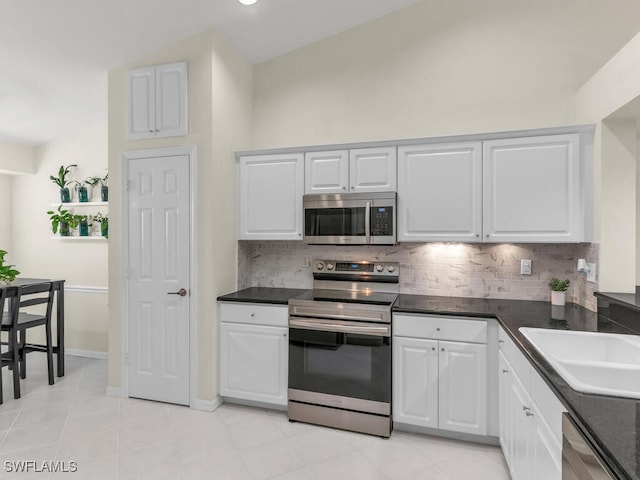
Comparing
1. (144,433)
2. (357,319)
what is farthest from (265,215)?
(144,433)

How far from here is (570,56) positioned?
9.40 feet

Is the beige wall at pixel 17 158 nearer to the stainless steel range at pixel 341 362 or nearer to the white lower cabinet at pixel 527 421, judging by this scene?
the stainless steel range at pixel 341 362

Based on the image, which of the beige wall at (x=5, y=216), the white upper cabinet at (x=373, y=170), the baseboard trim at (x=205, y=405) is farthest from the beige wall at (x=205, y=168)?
the beige wall at (x=5, y=216)

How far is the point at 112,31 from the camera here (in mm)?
2928

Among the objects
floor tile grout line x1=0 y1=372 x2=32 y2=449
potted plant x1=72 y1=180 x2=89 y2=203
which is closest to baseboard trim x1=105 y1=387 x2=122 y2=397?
floor tile grout line x1=0 y1=372 x2=32 y2=449

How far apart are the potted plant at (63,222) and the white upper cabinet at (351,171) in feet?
10.4

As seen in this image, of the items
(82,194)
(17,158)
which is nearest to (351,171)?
(82,194)

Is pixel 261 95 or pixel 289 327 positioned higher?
pixel 261 95

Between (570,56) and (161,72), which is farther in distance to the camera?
(161,72)

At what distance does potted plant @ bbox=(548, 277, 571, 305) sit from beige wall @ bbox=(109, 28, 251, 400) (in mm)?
2571

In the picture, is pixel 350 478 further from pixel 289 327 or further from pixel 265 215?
pixel 265 215

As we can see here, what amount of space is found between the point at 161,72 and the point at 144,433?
285 cm

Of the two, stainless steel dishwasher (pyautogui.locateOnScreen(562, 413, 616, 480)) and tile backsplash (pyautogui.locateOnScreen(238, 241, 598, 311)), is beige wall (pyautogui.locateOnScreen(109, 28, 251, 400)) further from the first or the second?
stainless steel dishwasher (pyautogui.locateOnScreen(562, 413, 616, 480))

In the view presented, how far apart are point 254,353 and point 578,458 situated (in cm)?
235
